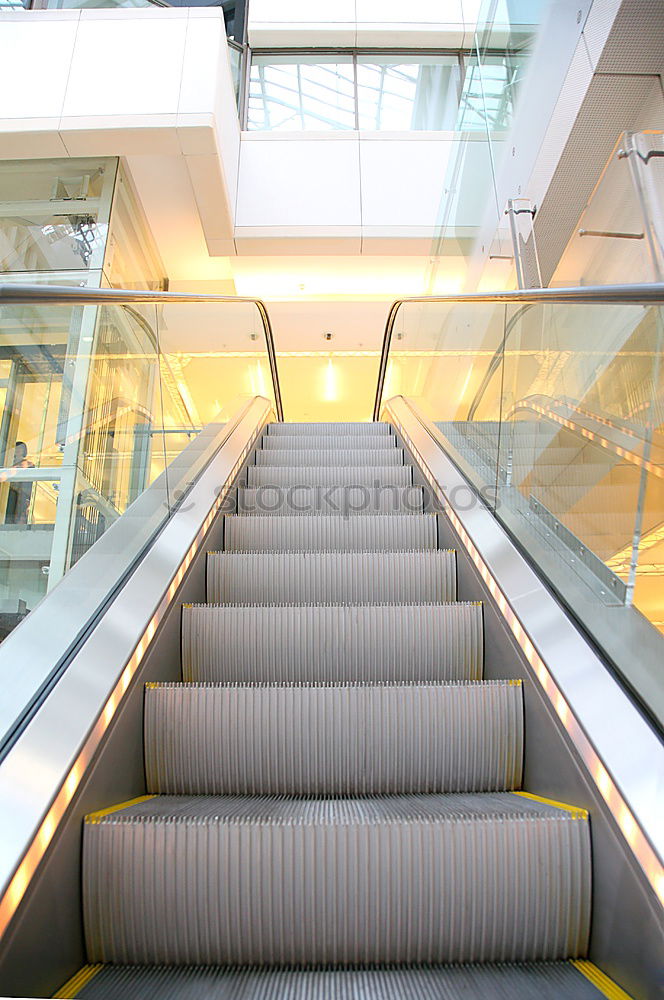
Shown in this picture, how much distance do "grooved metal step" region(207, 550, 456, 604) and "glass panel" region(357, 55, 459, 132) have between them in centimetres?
801

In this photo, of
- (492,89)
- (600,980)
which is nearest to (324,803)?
(600,980)

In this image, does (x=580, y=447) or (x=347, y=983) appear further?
(x=580, y=447)

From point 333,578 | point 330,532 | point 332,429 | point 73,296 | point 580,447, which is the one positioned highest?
point 332,429

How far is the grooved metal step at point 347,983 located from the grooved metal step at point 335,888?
34 millimetres

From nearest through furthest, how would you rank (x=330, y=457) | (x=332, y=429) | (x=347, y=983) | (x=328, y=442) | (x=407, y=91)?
1. (x=347, y=983)
2. (x=330, y=457)
3. (x=328, y=442)
4. (x=332, y=429)
5. (x=407, y=91)

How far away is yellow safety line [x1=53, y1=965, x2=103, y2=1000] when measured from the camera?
1.21m

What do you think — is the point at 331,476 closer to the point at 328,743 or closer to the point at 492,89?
the point at 328,743

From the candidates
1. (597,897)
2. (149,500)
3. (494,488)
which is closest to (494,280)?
(494,488)

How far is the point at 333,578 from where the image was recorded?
273 cm

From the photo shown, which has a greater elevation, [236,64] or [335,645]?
[236,64]

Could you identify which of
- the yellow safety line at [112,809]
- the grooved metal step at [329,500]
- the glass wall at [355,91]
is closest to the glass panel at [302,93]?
the glass wall at [355,91]

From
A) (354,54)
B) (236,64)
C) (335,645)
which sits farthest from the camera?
(354,54)

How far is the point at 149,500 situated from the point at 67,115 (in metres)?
5.51

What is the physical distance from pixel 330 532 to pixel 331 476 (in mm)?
694
